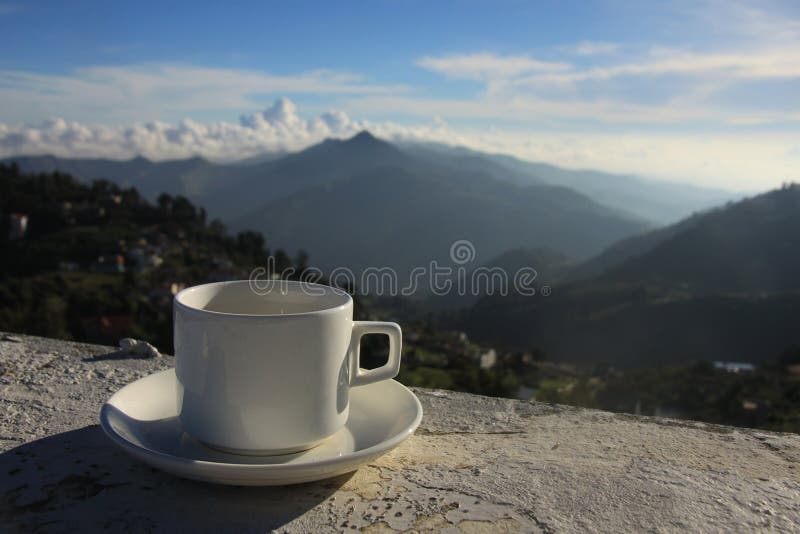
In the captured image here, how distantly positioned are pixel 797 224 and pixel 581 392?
43033mm

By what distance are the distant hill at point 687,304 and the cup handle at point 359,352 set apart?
34.8 metres

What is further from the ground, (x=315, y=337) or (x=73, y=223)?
(x=315, y=337)

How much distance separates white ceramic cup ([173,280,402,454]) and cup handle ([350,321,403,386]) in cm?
3

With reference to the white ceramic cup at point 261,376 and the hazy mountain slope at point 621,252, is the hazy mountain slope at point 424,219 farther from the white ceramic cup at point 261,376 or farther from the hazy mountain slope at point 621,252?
the white ceramic cup at point 261,376

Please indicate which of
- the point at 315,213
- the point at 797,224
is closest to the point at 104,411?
the point at 797,224

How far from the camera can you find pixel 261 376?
710 millimetres

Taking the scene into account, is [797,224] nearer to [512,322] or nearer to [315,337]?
[512,322]

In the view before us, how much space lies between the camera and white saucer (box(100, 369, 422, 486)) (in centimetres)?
64

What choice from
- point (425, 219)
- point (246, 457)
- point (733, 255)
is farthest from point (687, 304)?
point (425, 219)

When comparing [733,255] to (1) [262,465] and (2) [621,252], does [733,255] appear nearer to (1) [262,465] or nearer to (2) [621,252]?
(2) [621,252]

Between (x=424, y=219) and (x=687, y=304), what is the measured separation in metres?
96.5

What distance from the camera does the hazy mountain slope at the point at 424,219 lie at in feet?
382

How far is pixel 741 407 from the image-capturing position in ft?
47.4

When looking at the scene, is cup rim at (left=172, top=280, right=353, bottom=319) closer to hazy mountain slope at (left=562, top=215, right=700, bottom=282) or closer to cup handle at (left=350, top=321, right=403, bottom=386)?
cup handle at (left=350, top=321, right=403, bottom=386)
